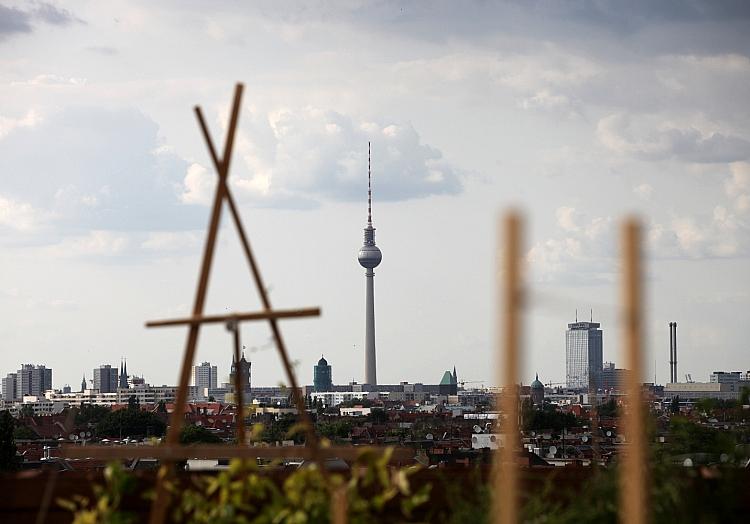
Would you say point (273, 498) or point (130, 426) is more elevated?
point (273, 498)

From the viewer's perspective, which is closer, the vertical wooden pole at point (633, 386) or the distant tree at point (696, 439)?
the vertical wooden pole at point (633, 386)

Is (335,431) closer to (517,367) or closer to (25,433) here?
(25,433)

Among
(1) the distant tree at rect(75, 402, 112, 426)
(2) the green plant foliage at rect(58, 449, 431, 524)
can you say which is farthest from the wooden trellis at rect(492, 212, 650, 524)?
(1) the distant tree at rect(75, 402, 112, 426)

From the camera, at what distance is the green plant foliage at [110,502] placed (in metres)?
5.54

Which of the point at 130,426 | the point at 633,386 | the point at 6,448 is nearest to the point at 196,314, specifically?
the point at 633,386

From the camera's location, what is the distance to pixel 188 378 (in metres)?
5.91

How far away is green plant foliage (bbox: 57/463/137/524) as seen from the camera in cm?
554

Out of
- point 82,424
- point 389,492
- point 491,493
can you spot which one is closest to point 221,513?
point 389,492

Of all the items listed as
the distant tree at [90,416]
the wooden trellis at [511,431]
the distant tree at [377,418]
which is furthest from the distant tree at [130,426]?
the wooden trellis at [511,431]

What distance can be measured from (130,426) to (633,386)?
9100 cm

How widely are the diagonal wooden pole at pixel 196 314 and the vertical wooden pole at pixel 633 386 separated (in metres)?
1.98

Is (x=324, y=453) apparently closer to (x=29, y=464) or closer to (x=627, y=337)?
(x=627, y=337)

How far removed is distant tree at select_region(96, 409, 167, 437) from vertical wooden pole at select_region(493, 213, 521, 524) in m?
88.4

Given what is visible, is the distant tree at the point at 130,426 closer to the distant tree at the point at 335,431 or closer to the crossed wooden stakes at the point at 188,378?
the distant tree at the point at 335,431
